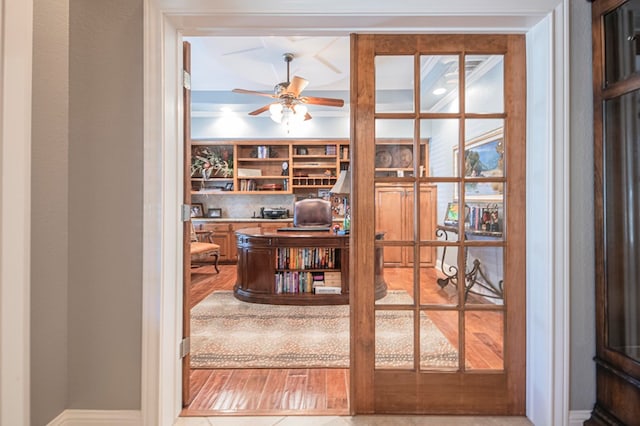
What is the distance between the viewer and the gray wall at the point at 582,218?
1504 millimetres

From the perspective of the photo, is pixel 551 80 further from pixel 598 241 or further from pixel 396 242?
pixel 396 242

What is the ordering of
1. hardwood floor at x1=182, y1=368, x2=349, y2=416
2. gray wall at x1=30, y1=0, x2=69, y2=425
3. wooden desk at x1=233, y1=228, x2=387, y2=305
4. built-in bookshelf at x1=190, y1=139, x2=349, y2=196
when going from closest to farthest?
gray wall at x1=30, y1=0, x2=69, y2=425, hardwood floor at x1=182, y1=368, x2=349, y2=416, wooden desk at x1=233, y1=228, x2=387, y2=305, built-in bookshelf at x1=190, y1=139, x2=349, y2=196

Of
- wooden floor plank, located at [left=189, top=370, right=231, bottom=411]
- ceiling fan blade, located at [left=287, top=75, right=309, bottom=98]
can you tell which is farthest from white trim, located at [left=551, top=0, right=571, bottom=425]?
ceiling fan blade, located at [left=287, top=75, right=309, bottom=98]

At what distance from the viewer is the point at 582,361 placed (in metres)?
1.51

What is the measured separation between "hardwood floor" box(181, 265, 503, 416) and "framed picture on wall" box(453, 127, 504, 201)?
50 centimetres

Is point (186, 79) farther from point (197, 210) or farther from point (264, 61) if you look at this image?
point (197, 210)

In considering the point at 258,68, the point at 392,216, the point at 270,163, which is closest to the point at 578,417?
the point at 392,216

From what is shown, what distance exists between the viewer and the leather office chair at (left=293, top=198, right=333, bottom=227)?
4719mm

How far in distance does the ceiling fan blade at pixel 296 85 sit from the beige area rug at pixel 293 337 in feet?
8.17

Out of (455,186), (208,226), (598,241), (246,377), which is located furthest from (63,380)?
(208,226)

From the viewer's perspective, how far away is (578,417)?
149 cm

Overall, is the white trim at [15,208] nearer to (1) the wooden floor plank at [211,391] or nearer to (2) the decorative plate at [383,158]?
(1) the wooden floor plank at [211,391]

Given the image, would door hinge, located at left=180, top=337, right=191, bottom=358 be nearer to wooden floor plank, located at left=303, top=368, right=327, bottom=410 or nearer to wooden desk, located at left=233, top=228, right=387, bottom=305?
wooden floor plank, located at left=303, top=368, right=327, bottom=410

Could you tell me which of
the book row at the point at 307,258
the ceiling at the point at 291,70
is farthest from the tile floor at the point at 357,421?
the book row at the point at 307,258
